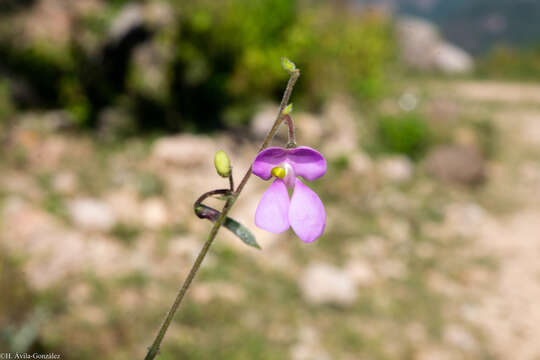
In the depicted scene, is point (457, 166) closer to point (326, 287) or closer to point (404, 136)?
point (404, 136)

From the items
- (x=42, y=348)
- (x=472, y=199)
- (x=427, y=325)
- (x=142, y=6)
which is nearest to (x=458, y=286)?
(x=427, y=325)

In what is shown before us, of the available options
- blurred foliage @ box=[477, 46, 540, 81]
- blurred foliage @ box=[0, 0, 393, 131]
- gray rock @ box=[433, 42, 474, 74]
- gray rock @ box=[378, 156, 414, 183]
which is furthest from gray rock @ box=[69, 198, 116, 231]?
gray rock @ box=[433, 42, 474, 74]

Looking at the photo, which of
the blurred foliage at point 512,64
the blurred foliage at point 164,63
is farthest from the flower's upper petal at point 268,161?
the blurred foliage at point 512,64

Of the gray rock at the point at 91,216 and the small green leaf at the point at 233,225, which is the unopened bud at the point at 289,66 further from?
the gray rock at the point at 91,216

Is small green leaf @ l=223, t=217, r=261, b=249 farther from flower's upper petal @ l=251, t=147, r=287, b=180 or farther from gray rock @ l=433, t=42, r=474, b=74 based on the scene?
gray rock @ l=433, t=42, r=474, b=74

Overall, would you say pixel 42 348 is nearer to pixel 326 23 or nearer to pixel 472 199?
pixel 472 199

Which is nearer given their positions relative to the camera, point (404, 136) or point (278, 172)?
point (278, 172)

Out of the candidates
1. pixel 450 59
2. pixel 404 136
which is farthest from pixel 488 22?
pixel 404 136
